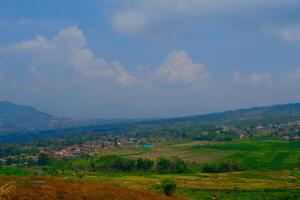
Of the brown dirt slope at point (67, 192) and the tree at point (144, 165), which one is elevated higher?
the brown dirt slope at point (67, 192)

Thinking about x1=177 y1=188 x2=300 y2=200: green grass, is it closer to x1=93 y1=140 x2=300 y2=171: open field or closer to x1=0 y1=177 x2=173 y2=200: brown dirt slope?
x1=0 y1=177 x2=173 y2=200: brown dirt slope

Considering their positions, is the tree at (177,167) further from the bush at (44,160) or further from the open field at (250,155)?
the bush at (44,160)

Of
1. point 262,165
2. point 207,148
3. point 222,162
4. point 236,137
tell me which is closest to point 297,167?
point 262,165

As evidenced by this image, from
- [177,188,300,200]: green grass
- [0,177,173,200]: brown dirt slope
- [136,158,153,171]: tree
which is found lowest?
[177,188,300,200]: green grass

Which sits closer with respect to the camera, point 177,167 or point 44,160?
point 177,167

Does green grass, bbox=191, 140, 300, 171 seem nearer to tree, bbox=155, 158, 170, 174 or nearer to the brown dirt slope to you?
tree, bbox=155, 158, 170, 174

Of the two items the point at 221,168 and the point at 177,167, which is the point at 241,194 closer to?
the point at 221,168

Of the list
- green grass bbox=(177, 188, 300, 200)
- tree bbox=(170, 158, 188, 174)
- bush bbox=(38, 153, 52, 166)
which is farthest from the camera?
bush bbox=(38, 153, 52, 166)

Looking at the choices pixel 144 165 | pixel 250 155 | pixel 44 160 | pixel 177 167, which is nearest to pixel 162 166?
pixel 177 167

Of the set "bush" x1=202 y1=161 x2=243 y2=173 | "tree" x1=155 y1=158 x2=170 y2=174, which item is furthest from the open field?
"tree" x1=155 y1=158 x2=170 y2=174

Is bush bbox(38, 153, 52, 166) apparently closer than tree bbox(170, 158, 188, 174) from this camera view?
No

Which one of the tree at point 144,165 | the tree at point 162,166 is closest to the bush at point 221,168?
the tree at point 162,166

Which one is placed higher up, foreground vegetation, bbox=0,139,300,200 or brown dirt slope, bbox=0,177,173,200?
brown dirt slope, bbox=0,177,173,200

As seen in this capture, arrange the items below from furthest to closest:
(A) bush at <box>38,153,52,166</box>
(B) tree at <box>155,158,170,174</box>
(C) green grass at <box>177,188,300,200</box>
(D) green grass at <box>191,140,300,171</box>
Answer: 1. (A) bush at <box>38,153,52,166</box>
2. (D) green grass at <box>191,140,300,171</box>
3. (B) tree at <box>155,158,170,174</box>
4. (C) green grass at <box>177,188,300,200</box>
